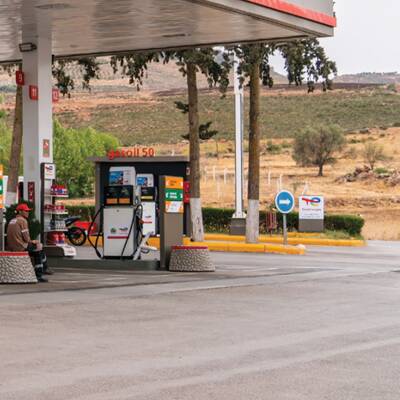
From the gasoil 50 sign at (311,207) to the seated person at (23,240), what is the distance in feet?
69.7

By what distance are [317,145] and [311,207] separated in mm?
47240

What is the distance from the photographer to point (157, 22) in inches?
954

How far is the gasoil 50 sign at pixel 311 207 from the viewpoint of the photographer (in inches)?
1641

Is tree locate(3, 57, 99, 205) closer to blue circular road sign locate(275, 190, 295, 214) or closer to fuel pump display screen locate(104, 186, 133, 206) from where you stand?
blue circular road sign locate(275, 190, 295, 214)

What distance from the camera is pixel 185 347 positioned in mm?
12508

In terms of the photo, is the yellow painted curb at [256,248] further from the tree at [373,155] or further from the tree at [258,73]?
the tree at [373,155]

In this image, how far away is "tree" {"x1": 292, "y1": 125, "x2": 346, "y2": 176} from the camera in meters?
88.6

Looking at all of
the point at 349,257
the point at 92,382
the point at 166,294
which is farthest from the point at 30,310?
the point at 349,257

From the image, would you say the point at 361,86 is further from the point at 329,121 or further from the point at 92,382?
the point at 92,382

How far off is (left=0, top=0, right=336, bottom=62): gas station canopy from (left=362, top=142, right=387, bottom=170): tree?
61054 mm

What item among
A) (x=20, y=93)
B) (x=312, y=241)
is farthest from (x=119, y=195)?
(x=312, y=241)

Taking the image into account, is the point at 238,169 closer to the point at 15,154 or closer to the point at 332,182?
the point at 15,154

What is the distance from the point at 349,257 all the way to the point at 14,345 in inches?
802

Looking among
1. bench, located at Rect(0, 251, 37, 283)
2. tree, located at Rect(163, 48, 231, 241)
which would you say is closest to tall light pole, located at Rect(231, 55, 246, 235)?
tree, located at Rect(163, 48, 231, 241)
